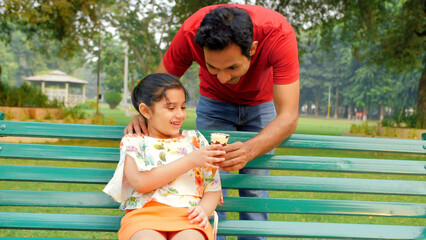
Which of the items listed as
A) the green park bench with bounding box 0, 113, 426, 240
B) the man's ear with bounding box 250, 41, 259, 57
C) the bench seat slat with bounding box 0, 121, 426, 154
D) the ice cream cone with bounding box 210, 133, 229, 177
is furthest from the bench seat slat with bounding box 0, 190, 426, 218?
the man's ear with bounding box 250, 41, 259, 57

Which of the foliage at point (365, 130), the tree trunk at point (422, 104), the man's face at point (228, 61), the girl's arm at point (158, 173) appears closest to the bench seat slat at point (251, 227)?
the girl's arm at point (158, 173)

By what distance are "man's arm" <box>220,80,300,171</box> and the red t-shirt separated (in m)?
0.07

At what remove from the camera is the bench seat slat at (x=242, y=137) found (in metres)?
2.30

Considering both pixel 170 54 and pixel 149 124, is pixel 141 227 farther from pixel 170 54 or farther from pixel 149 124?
pixel 170 54

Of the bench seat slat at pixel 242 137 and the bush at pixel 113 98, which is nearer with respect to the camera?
the bench seat slat at pixel 242 137

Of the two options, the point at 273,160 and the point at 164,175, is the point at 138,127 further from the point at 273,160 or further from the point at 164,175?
the point at 273,160

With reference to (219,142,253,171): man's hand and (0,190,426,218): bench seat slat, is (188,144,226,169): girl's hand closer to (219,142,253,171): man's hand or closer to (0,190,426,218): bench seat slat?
(219,142,253,171): man's hand

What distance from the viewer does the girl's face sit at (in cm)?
213

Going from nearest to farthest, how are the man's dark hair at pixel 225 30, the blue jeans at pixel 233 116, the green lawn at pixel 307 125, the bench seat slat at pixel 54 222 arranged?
1. the man's dark hair at pixel 225 30
2. the bench seat slat at pixel 54 222
3. the blue jeans at pixel 233 116
4. the green lawn at pixel 307 125

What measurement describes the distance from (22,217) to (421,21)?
14.8 metres

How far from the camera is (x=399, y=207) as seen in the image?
242cm

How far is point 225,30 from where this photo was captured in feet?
6.95

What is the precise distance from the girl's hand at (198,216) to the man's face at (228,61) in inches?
28.8

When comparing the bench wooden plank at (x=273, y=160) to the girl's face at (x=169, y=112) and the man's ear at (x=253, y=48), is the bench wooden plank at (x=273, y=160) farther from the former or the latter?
the man's ear at (x=253, y=48)
